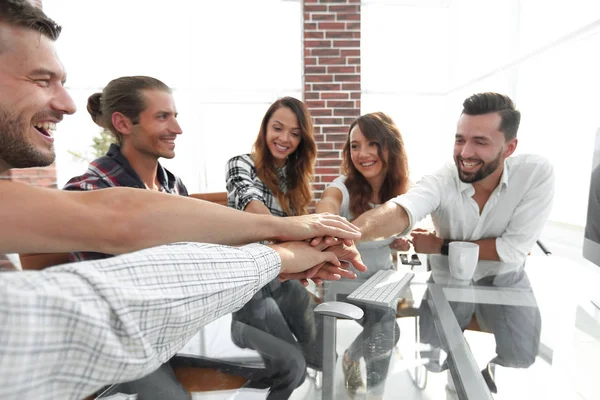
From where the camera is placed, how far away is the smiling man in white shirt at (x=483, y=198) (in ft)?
5.21

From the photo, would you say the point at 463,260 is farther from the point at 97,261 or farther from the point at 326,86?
the point at 326,86

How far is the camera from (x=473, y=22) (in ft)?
12.1

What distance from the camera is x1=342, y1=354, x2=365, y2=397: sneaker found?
2.23 feet

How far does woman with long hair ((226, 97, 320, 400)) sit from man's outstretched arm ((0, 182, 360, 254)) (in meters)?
0.21

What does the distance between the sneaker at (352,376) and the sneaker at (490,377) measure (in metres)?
0.24

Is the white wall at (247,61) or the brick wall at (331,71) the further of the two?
the white wall at (247,61)

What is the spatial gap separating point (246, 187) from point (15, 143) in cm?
118

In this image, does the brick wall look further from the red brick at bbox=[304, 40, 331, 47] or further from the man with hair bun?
the man with hair bun

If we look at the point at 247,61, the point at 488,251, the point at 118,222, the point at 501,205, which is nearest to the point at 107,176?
the point at 118,222

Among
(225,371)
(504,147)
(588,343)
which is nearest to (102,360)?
(225,371)

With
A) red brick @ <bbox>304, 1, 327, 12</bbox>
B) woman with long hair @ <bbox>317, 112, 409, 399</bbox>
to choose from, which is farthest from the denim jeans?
red brick @ <bbox>304, 1, 327, 12</bbox>

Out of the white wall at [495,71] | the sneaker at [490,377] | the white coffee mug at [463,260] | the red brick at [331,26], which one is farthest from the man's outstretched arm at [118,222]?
the red brick at [331,26]

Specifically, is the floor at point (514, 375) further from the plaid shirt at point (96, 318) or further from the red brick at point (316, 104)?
the red brick at point (316, 104)

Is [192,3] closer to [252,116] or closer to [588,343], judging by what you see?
[252,116]
